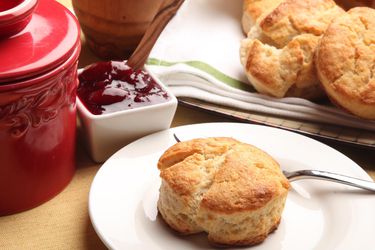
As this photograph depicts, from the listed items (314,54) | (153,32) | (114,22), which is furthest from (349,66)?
(114,22)

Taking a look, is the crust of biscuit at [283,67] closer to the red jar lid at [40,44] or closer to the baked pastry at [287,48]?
the baked pastry at [287,48]

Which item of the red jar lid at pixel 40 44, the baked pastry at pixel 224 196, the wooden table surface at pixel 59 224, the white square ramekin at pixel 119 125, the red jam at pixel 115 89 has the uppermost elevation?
the red jar lid at pixel 40 44

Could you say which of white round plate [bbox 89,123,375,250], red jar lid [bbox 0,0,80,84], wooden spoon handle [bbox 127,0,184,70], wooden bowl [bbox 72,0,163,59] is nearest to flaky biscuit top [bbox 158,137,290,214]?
white round plate [bbox 89,123,375,250]

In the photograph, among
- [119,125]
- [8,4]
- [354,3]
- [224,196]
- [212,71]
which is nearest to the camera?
[224,196]

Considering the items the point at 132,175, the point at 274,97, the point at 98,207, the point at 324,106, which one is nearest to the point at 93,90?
the point at 132,175

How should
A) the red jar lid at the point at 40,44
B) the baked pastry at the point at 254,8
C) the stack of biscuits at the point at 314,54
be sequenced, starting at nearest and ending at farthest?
the red jar lid at the point at 40,44
the stack of biscuits at the point at 314,54
the baked pastry at the point at 254,8

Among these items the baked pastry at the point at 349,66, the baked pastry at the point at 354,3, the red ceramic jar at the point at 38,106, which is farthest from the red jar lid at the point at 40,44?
the baked pastry at the point at 354,3

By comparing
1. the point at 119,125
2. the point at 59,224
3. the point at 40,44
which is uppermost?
the point at 40,44

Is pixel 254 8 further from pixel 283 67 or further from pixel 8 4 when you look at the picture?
pixel 8 4
